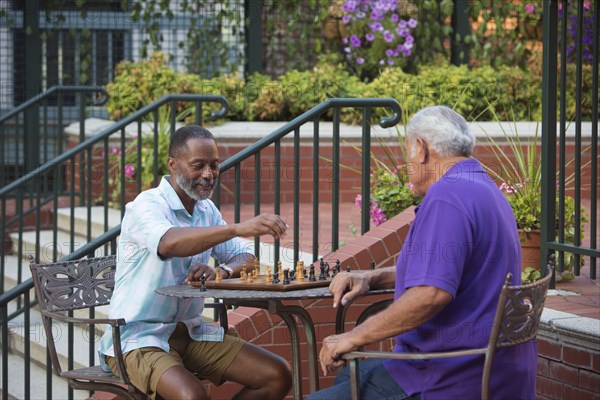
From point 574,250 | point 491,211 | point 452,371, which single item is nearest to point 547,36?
point 574,250

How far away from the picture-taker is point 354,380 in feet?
12.3

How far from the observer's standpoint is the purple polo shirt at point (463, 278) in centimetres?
363

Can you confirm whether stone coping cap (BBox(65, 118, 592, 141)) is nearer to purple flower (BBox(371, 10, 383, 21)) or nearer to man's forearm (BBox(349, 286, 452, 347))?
purple flower (BBox(371, 10, 383, 21))

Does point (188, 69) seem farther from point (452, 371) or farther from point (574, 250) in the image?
point (452, 371)

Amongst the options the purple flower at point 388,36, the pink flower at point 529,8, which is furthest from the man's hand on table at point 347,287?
the pink flower at point 529,8

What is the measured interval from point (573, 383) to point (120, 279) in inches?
79.0

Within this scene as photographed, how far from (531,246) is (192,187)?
219cm

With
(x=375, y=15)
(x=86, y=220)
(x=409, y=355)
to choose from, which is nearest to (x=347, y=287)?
(x=409, y=355)

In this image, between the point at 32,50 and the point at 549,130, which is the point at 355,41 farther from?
the point at 549,130

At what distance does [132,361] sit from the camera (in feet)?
14.2

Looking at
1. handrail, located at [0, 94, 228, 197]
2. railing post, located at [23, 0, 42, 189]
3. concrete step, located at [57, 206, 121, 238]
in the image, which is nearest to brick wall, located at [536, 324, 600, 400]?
handrail, located at [0, 94, 228, 197]

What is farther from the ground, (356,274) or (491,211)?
(491,211)

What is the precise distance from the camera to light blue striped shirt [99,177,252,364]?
14.3 ft

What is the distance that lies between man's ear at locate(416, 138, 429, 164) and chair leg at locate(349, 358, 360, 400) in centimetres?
74
